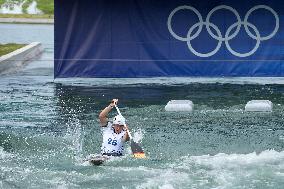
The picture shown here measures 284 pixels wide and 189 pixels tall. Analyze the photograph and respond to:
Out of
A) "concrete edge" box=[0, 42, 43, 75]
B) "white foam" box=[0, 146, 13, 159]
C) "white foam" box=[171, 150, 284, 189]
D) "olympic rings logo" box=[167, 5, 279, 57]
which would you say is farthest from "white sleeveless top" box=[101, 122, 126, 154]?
"concrete edge" box=[0, 42, 43, 75]

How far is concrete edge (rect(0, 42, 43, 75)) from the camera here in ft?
104

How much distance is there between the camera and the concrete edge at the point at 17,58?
3181 centimetres

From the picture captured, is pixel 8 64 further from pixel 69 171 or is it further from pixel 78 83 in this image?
pixel 69 171

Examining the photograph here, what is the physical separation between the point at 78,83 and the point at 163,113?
7.27m

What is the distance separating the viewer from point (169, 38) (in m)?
27.5

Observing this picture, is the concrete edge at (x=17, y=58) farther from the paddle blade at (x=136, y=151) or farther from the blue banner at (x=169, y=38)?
the paddle blade at (x=136, y=151)

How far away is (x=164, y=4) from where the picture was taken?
27.4m

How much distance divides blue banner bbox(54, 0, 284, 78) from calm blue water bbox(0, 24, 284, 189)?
0.61 meters

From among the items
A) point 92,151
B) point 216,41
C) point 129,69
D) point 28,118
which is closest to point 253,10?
point 216,41

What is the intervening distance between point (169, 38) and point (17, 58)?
1015 centimetres

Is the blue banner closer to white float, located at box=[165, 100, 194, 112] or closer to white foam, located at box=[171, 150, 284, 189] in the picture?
white float, located at box=[165, 100, 194, 112]

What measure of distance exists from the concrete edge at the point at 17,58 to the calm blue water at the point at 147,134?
285cm

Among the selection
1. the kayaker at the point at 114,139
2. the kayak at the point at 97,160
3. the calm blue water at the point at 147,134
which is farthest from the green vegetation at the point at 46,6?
the kayak at the point at 97,160

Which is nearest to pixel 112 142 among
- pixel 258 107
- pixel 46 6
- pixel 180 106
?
pixel 180 106
